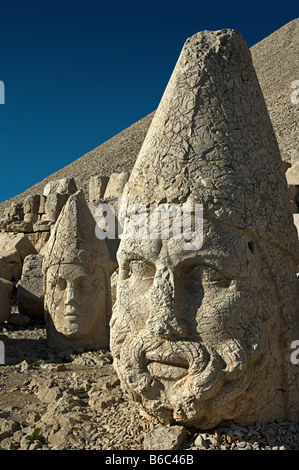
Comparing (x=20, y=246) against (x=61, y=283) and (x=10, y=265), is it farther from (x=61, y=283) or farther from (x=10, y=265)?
(x=61, y=283)

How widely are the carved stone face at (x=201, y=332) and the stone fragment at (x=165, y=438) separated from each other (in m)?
0.07

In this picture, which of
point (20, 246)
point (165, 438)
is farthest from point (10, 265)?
point (165, 438)

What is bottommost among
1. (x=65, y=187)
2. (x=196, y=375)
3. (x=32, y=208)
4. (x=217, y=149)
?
(x=196, y=375)

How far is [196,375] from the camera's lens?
122 inches

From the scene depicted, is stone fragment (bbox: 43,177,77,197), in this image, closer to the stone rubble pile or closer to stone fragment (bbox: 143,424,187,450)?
the stone rubble pile

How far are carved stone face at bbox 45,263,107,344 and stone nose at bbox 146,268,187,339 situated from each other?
3.59 m

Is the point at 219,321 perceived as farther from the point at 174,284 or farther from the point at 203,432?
the point at 203,432

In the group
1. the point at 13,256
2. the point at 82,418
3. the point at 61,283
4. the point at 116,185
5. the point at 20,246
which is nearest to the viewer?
the point at 82,418

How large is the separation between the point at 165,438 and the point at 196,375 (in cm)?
45

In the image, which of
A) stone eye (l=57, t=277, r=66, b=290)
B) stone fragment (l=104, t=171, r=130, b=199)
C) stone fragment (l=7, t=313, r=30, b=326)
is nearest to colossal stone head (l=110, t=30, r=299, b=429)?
stone eye (l=57, t=277, r=66, b=290)

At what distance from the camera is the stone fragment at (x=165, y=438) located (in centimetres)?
311

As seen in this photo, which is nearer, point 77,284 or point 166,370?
point 166,370

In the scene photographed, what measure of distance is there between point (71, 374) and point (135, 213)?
2.73m

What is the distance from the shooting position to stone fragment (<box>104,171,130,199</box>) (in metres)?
14.9
